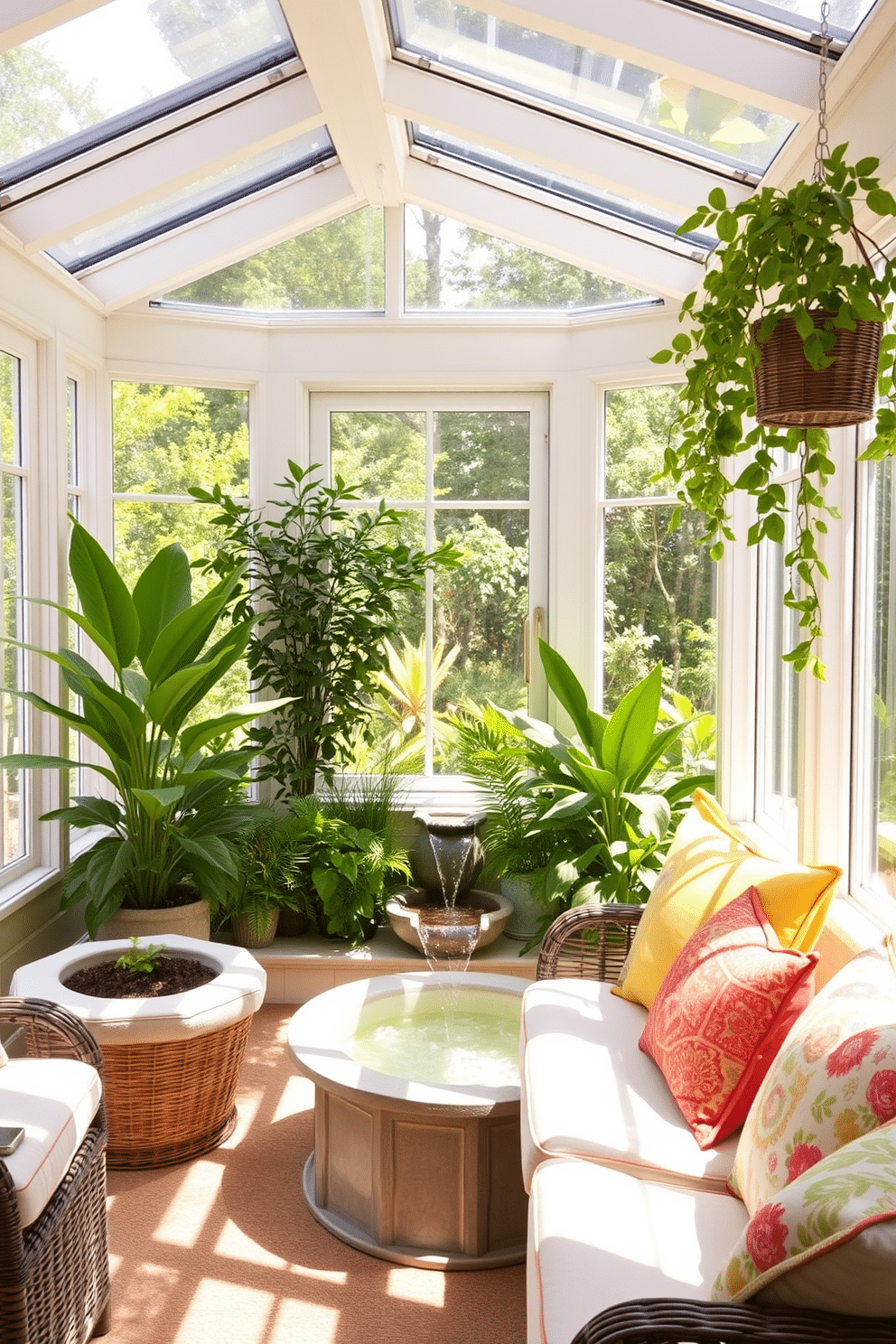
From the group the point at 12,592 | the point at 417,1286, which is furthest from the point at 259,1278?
the point at 12,592

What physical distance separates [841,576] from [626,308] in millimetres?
2314

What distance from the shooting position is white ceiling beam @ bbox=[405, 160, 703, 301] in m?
4.29

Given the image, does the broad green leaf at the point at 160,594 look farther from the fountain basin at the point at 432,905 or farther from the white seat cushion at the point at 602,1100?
the white seat cushion at the point at 602,1100

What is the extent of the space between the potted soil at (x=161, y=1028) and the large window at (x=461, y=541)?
1.87 metres

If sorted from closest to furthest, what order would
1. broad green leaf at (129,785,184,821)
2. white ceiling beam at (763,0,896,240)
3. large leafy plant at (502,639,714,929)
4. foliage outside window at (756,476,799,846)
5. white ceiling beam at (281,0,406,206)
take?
white ceiling beam at (763,0,896,240)
white ceiling beam at (281,0,406,206)
broad green leaf at (129,785,184,821)
foliage outside window at (756,476,799,846)
large leafy plant at (502,639,714,929)

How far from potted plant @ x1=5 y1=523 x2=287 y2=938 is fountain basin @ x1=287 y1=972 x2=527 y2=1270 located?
45.9 inches

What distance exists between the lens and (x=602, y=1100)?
2.26m

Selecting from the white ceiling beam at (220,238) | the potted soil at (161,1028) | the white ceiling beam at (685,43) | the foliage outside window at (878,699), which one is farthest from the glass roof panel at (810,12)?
the potted soil at (161,1028)

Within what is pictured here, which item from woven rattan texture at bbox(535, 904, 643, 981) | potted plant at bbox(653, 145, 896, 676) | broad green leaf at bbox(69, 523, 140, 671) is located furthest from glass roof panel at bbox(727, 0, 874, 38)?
broad green leaf at bbox(69, 523, 140, 671)

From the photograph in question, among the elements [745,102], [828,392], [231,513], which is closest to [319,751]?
[231,513]

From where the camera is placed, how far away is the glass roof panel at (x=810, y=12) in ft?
8.23

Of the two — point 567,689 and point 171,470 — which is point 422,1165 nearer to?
point 567,689

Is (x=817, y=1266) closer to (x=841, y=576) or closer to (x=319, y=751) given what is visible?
(x=841, y=576)

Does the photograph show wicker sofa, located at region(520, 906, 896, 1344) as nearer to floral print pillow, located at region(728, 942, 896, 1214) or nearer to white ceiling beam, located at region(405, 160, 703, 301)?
floral print pillow, located at region(728, 942, 896, 1214)
